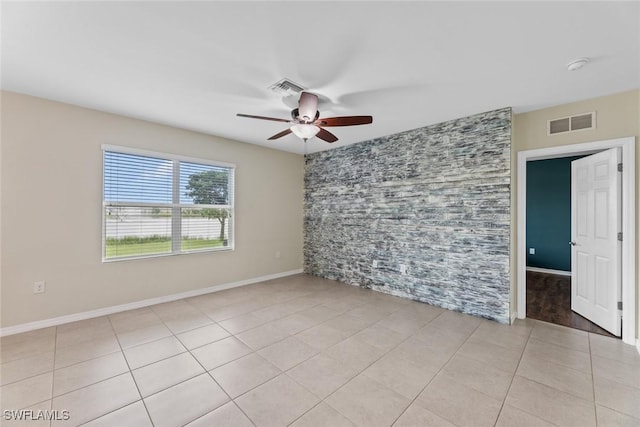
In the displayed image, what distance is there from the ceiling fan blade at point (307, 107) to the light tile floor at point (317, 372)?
2.27 meters

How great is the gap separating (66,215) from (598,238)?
6235 mm

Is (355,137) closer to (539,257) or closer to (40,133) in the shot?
(40,133)

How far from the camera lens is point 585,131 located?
2.90 meters

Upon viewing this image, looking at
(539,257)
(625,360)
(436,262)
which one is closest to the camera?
(625,360)

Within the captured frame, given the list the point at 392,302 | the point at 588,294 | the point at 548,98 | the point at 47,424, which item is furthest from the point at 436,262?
the point at 47,424

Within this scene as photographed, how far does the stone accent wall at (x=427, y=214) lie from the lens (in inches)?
128

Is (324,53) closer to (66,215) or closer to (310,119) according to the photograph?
(310,119)

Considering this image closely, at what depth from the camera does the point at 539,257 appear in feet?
19.1

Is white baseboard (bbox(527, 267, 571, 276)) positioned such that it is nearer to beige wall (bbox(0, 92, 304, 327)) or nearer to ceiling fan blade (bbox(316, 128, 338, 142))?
ceiling fan blade (bbox(316, 128, 338, 142))

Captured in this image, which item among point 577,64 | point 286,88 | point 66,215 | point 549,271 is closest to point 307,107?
point 286,88

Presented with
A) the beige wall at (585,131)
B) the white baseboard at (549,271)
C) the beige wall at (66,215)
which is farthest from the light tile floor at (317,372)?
the white baseboard at (549,271)

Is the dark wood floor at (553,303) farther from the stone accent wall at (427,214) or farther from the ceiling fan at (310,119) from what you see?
the ceiling fan at (310,119)

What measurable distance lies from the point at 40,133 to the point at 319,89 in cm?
317

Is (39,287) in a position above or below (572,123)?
below
